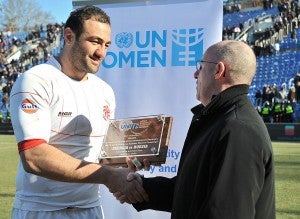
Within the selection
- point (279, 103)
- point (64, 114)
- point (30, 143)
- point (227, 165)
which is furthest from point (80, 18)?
point (279, 103)

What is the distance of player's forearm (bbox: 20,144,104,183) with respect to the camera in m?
2.65

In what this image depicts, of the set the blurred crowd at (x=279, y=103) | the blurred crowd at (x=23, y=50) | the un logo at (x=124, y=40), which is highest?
the un logo at (x=124, y=40)

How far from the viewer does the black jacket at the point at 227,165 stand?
6.52 feet

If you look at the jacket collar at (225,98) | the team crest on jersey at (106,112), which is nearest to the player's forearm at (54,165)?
the team crest on jersey at (106,112)

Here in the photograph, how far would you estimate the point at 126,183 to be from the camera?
9.31 ft

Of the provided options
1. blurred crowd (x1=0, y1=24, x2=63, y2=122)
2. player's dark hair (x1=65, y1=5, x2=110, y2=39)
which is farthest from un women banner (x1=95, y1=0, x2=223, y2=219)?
blurred crowd (x1=0, y1=24, x2=63, y2=122)

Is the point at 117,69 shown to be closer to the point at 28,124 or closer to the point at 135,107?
the point at 135,107

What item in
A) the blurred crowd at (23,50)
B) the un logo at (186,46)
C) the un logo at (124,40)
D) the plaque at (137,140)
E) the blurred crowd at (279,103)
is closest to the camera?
the plaque at (137,140)

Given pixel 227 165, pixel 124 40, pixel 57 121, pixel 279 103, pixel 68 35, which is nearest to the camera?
pixel 227 165

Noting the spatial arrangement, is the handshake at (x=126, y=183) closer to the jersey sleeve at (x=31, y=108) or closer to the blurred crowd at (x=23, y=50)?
the jersey sleeve at (x=31, y=108)

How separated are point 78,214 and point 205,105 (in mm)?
1091

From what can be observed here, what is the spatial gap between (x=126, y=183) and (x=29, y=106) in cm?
67

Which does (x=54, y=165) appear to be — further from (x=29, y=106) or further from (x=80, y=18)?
(x=80, y=18)

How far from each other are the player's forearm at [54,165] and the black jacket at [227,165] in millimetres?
645
